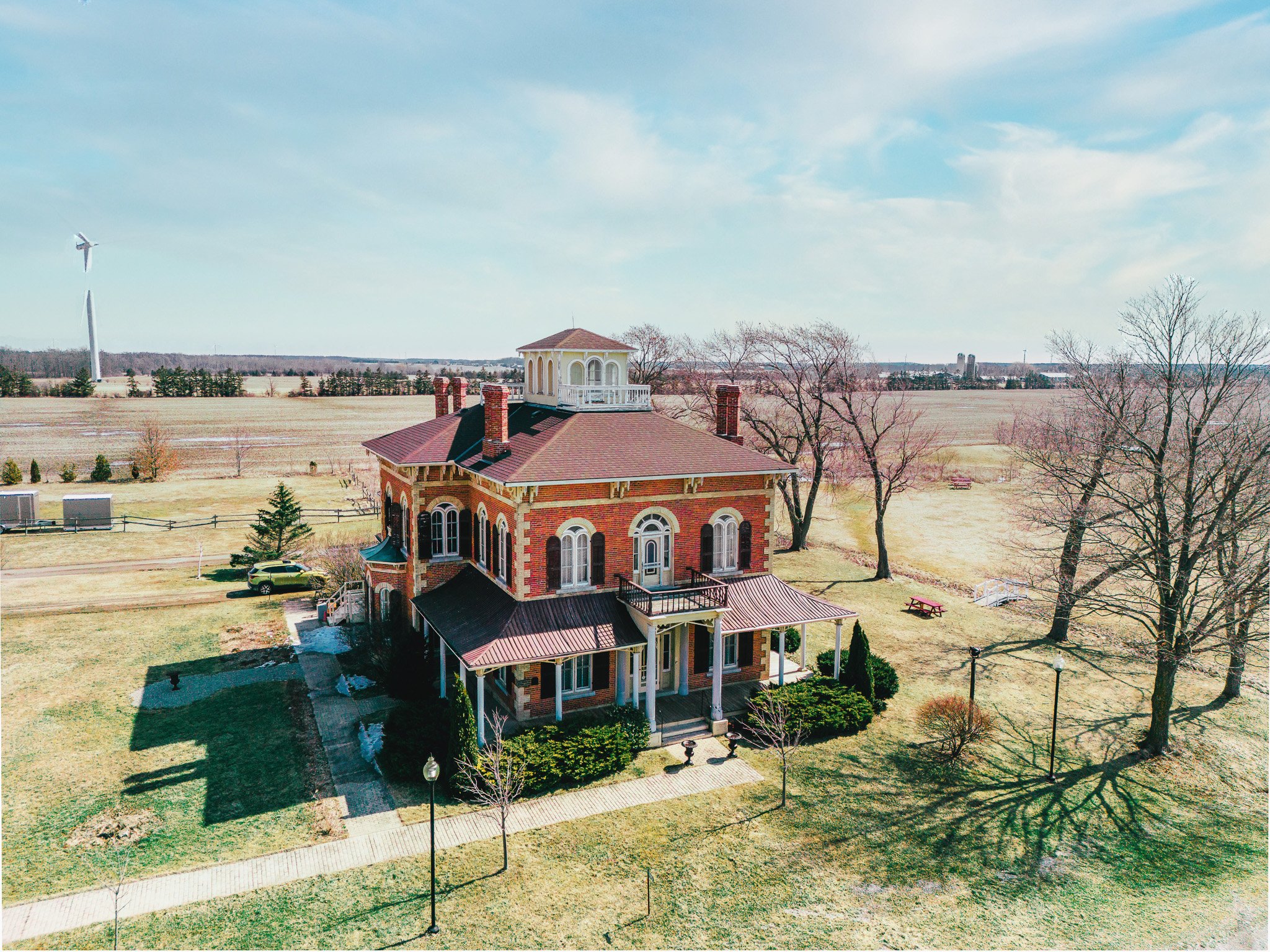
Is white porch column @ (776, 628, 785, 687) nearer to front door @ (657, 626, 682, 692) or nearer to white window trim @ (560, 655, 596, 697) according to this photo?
front door @ (657, 626, 682, 692)

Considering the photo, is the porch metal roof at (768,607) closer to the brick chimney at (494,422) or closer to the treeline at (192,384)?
the brick chimney at (494,422)

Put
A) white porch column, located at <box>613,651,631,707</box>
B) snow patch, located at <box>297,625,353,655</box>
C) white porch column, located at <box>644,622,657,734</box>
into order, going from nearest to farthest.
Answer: white porch column, located at <box>644,622,657,734</box>
white porch column, located at <box>613,651,631,707</box>
snow patch, located at <box>297,625,353,655</box>

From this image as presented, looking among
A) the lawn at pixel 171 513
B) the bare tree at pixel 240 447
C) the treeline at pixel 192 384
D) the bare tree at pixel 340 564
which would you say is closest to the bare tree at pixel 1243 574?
the bare tree at pixel 340 564

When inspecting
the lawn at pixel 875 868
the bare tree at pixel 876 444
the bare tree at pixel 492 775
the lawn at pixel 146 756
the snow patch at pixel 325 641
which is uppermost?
the bare tree at pixel 876 444

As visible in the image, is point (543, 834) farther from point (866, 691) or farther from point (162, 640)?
point (162, 640)

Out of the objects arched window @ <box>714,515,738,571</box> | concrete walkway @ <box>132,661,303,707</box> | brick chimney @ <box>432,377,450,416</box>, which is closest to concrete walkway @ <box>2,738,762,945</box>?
arched window @ <box>714,515,738,571</box>

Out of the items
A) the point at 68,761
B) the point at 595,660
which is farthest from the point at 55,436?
the point at 595,660
